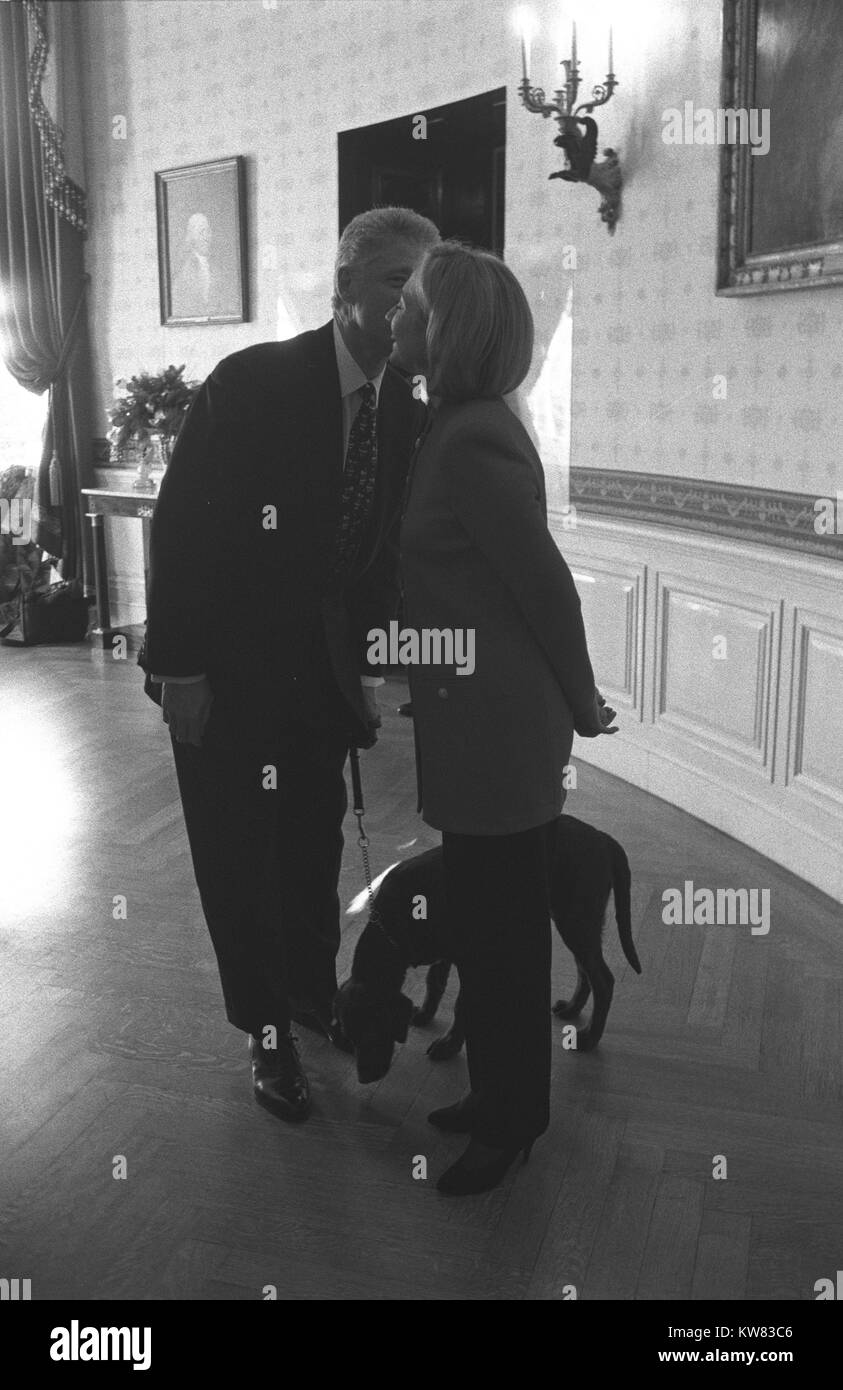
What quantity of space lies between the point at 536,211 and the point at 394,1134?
3446 mm

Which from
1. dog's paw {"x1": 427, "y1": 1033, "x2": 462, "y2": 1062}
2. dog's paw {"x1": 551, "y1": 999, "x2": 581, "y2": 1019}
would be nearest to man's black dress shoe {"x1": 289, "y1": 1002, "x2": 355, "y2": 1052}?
dog's paw {"x1": 427, "y1": 1033, "x2": 462, "y2": 1062}

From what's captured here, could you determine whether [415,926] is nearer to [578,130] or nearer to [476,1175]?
[476,1175]

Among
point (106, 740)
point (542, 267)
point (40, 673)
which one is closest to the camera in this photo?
point (542, 267)

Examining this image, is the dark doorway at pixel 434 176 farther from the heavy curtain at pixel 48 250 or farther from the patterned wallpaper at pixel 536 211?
the heavy curtain at pixel 48 250

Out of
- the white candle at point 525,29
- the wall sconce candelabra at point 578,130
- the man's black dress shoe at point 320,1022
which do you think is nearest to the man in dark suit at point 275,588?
the man's black dress shoe at point 320,1022

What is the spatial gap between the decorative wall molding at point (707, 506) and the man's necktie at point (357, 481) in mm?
1529

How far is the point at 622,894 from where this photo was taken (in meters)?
2.38

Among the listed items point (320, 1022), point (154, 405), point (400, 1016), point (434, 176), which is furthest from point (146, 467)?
point (400, 1016)

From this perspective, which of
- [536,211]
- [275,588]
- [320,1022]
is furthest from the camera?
[536,211]

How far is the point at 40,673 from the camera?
6109 mm

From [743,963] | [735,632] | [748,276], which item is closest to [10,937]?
[743,963]

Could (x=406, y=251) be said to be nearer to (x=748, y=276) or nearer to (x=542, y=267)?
(x=748, y=276)

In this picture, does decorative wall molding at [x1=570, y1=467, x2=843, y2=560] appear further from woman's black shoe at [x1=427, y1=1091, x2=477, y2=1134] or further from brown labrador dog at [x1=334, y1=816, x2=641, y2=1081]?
woman's black shoe at [x1=427, y1=1091, x2=477, y2=1134]

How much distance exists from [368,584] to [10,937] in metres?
1.41
